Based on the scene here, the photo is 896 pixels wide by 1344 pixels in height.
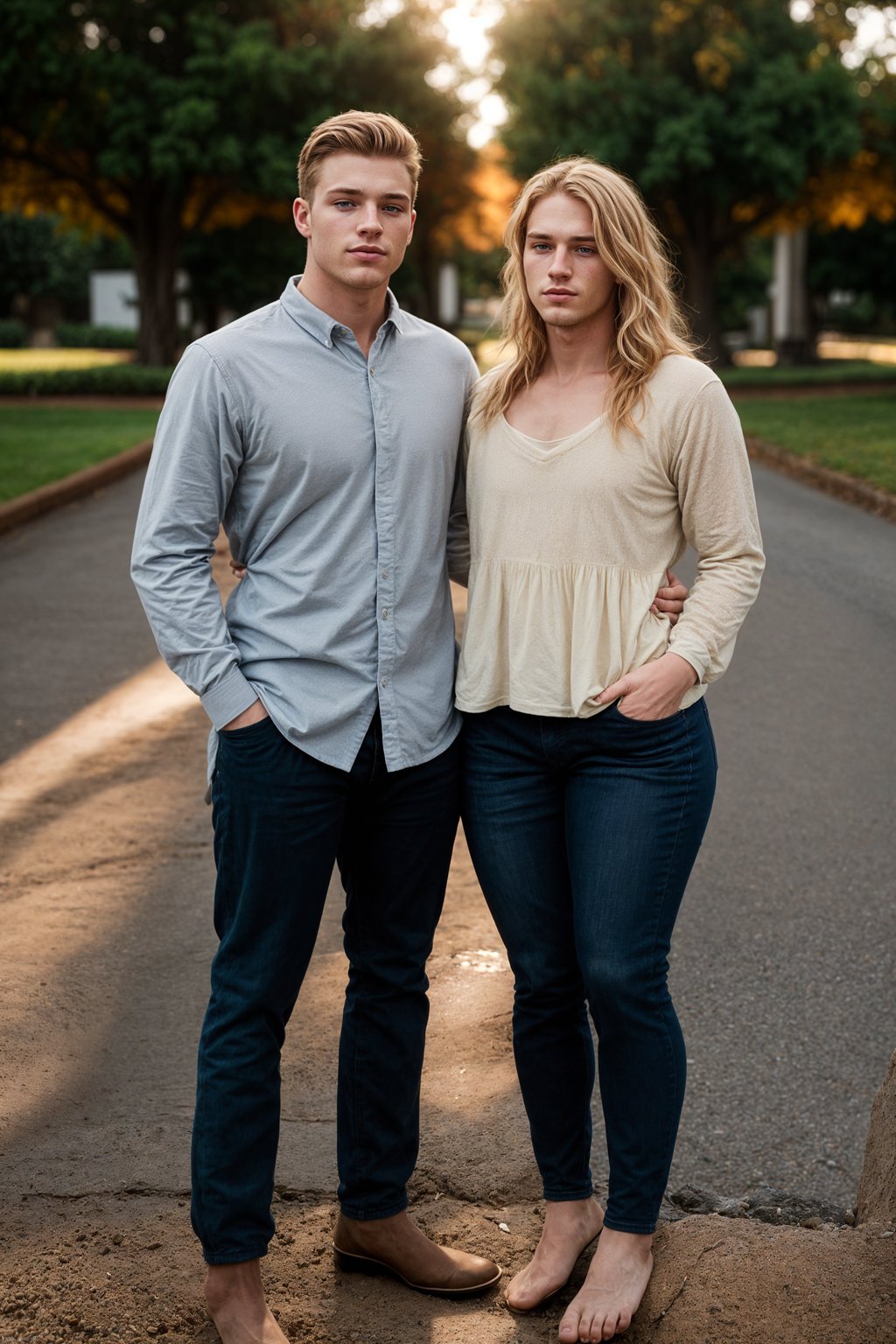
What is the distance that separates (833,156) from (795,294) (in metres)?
14.0

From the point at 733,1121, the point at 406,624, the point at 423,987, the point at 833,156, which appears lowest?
the point at 733,1121

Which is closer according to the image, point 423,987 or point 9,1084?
point 423,987

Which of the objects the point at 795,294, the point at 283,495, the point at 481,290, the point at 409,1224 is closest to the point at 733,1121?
the point at 409,1224

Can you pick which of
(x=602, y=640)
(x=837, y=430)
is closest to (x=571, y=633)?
(x=602, y=640)

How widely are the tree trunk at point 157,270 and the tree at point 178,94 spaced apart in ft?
0.09

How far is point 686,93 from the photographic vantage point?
29.1 m

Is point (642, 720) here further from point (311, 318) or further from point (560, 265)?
point (311, 318)

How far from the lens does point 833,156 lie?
28.7m

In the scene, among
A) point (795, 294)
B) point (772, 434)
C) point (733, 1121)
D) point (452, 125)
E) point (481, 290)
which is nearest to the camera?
point (733, 1121)

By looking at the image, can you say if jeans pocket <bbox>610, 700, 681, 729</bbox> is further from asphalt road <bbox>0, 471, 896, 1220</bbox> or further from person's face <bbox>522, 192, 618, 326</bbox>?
asphalt road <bbox>0, 471, 896, 1220</bbox>

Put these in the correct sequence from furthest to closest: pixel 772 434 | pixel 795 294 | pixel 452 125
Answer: pixel 795 294 → pixel 452 125 → pixel 772 434

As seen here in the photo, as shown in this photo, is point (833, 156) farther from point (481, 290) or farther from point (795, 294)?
point (481, 290)

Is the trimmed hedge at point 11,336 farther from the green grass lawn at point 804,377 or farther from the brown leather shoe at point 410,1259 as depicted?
the brown leather shoe at point 410,1259

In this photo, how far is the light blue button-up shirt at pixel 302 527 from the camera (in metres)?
2.66
